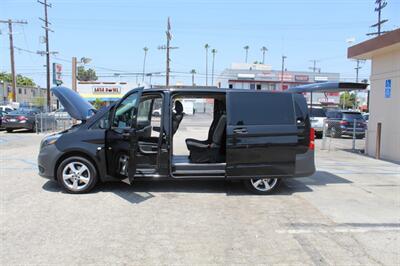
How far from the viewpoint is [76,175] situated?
6938 mm

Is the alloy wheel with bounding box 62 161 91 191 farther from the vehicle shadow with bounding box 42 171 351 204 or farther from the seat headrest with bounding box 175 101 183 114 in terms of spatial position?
the seat headrest with bounding box 175 101 183 114

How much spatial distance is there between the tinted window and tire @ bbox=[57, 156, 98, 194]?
8.77ft

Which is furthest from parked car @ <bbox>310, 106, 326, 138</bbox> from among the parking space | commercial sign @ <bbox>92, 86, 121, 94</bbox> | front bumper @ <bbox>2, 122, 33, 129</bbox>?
commercial sign @ <bbox>92, 86, 121, 94</bbox>

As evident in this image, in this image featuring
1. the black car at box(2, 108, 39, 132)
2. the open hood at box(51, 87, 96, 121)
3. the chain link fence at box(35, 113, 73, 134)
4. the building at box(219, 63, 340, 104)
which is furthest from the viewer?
the building at box(219, 63, 340, 104)

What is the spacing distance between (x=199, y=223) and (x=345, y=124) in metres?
17.3

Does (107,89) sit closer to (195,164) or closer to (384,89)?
(384,89)

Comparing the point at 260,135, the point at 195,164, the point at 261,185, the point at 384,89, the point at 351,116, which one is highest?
the point at 384,89

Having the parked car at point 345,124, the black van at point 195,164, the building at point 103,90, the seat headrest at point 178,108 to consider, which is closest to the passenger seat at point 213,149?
the black van at point 195,164

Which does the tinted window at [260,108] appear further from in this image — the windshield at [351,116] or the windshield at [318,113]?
the windshield at [351,116]

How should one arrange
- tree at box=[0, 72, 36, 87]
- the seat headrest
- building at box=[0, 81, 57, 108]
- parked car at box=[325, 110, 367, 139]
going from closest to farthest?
the seat headrest → parked car at box=[325, 110, 367, 139] → building at box=[0, 81, 57, 108] → tree at box=[0, 72, 36, 87]

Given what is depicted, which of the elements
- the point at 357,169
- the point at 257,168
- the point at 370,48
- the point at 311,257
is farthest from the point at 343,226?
the point at 370,48

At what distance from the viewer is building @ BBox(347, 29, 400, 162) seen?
12.3m

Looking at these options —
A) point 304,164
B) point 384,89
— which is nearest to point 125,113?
point 304,164

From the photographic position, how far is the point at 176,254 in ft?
14.4
